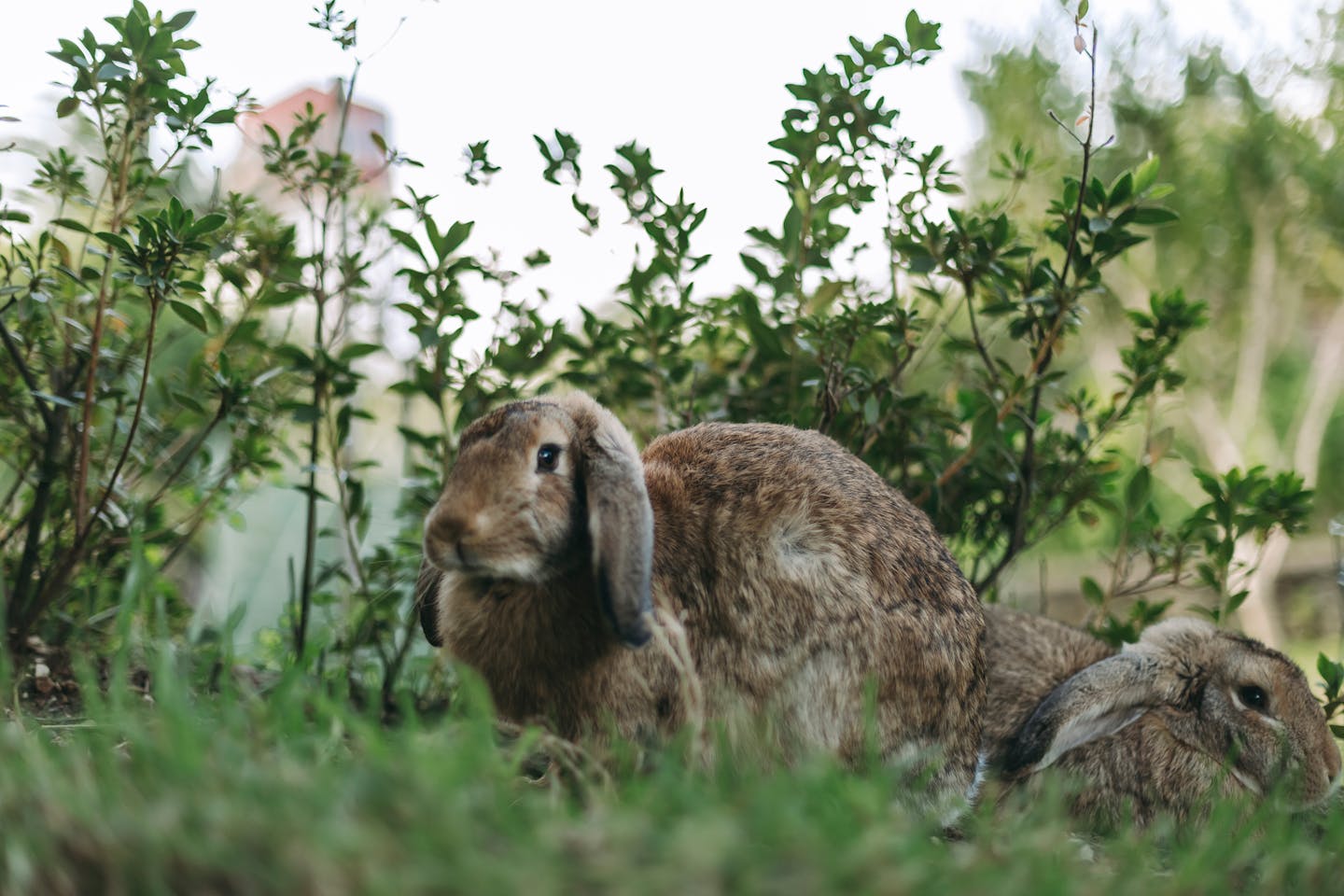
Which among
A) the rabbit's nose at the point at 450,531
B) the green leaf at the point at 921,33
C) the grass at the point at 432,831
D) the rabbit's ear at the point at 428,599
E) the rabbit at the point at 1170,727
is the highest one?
the green leaf at the point at 921,33

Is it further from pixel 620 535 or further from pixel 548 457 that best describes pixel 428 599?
pixel 620 535

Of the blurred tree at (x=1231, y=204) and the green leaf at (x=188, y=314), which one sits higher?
the blurred tree at (x=1231, y=204)

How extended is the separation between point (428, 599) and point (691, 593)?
2.67 ft

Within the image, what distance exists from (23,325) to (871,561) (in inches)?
115

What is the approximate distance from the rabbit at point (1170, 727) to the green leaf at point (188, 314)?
9.73ft

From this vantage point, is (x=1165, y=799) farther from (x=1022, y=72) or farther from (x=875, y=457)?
(x=1022, y=72)

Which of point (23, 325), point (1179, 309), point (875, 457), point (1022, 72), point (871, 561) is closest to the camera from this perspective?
point (871, 561)

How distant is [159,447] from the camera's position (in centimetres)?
436

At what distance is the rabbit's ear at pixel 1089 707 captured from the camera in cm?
343

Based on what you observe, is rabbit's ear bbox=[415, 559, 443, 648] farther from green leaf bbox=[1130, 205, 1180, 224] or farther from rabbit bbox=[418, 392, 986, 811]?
green leaf bbox=[1130, 205, 1180, 224]

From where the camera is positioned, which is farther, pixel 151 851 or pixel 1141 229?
pixel 1141 229

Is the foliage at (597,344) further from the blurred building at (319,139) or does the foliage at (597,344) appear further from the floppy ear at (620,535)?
the floppy ear at (620,535)

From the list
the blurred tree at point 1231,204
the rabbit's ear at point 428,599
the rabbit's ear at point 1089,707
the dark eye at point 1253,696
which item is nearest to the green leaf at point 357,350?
the rabbit's ear at point 428,599

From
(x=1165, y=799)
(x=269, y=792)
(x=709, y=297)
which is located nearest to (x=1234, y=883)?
(x=1165, y=799)
